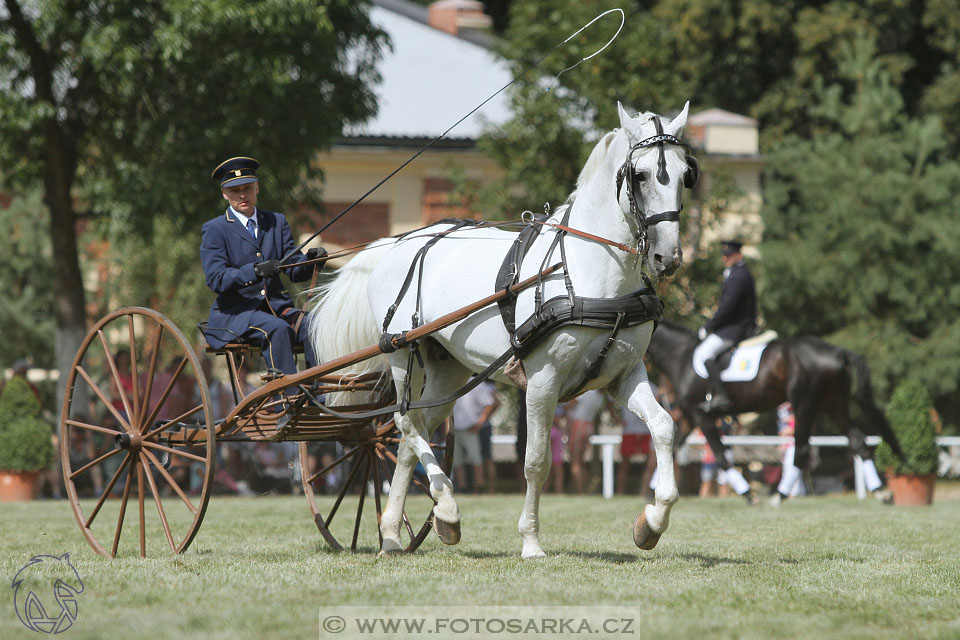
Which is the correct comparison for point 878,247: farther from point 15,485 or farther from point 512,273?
point 512,273

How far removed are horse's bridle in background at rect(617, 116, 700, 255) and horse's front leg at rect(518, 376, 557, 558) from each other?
1.01 metres

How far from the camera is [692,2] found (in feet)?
86.1

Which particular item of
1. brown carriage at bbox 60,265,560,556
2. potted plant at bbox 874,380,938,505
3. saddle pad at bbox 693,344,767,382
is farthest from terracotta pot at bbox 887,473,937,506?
brown carriage at bbox 60,265,560,556

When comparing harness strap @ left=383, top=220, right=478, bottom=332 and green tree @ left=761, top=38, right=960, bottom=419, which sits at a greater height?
green tree @ left=761, top=38, right=960, bottom=419

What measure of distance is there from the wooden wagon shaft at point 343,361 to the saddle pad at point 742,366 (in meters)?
6.85

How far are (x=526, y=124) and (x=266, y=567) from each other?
39.8 feet

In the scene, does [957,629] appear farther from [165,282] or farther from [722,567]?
[165,282]

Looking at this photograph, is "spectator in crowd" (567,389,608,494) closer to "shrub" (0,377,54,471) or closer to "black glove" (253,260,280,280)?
"shrub" (0,377,54,471)

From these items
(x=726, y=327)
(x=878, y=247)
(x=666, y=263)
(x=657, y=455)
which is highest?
(x=878, y=247)

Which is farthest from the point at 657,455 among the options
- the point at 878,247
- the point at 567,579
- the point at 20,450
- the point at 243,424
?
the point at 878,247

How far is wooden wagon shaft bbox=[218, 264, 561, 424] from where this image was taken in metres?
6.72

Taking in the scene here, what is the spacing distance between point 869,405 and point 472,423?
5720 mm

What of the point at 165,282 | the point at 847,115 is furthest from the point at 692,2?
the point at 165,282

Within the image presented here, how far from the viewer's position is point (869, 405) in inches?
514
